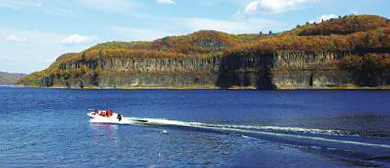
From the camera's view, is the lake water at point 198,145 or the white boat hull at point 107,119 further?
the white boat hull at point 107,119

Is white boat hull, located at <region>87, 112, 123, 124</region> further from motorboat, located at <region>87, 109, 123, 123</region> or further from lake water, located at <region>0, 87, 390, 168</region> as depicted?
lake water, located at <region>0, 87, 390, 168</region>

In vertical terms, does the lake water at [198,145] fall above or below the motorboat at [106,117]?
below

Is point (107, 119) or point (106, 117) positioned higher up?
point (106, 117)

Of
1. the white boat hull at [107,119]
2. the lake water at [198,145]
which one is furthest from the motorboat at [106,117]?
the lake water at [198,145]

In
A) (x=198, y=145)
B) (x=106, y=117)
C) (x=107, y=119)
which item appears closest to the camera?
(x=198, y=145)

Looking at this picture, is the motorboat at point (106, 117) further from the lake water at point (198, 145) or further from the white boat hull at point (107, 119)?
the lake water at point (198, 145)

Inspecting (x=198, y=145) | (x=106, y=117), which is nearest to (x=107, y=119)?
(x=106, y=117)

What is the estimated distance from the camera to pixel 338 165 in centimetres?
3716

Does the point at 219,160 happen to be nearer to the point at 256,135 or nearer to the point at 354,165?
the point at 354,165

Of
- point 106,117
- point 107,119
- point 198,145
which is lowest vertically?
point 198,145

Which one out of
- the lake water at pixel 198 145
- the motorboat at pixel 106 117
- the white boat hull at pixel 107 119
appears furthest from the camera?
the motorboat at pixel 106 117

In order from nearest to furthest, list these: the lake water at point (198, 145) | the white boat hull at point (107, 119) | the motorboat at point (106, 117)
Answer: the lake water at point (198, 145)
the white boat hull at point (107, 119)
the motorboat at point (106, 117)

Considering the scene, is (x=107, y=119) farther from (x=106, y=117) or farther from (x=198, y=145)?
(x=198, y=145)

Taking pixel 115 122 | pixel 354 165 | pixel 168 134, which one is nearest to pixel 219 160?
pixel 354 165
